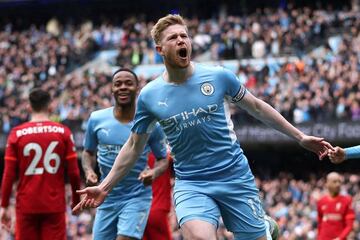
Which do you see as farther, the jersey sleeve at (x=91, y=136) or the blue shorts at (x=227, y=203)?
the jersey sleeve at (x=91, y=136)

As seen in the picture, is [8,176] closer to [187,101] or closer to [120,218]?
[120,218]

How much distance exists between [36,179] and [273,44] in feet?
60.8

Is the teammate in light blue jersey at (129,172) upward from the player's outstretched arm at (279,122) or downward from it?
downward

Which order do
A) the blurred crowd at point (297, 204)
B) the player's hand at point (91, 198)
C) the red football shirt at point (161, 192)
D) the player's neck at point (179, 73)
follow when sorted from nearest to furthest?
1. the player's hand at point (91, 198)
2. the player's neck at point (179, 73)
3. the red football shirt at point (161, 192)
4. the blurred crowd at point (297, 204)

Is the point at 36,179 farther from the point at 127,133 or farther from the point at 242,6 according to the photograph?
the point at 242,6

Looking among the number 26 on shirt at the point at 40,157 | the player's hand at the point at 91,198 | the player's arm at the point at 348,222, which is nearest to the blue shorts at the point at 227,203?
the player's hand at the point at 91,198

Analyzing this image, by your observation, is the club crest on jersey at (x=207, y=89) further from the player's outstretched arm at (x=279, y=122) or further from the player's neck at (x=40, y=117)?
the player's neck at (x=40, y=117)

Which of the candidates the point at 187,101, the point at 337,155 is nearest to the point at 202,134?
the point at 187,101

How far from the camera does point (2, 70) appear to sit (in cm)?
3266

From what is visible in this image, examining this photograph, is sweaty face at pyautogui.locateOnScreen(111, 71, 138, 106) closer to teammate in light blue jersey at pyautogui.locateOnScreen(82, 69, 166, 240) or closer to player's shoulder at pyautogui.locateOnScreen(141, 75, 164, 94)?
teammate in light blue jersey at pyautogui.locateOnScreen(82, 69, 166, 240)

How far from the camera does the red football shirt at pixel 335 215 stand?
12.8 meters

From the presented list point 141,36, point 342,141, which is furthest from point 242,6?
point 342,141

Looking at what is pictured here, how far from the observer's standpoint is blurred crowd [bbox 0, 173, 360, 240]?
17.6 metres

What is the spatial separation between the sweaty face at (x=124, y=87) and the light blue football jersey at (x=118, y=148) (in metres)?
0.27
